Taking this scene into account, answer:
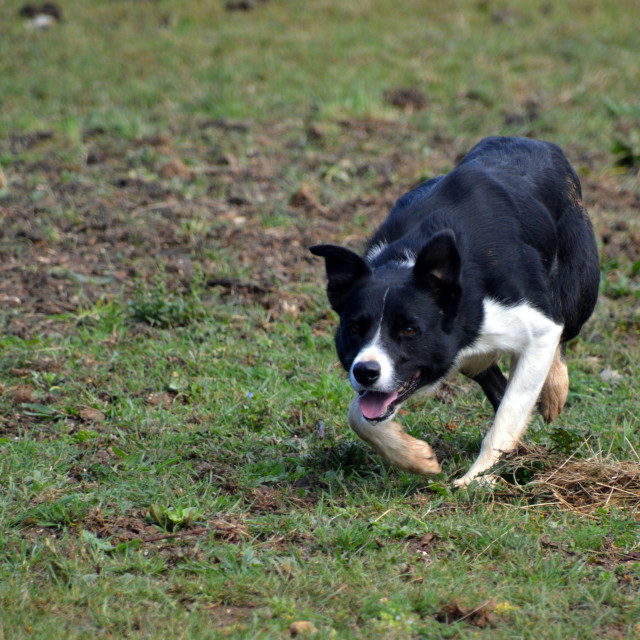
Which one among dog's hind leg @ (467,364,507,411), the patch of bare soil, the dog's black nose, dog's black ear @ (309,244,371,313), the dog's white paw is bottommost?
the dog's white paw

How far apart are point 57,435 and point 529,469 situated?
2.47m

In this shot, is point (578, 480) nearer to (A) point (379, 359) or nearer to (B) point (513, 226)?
(A) point (379, 359)

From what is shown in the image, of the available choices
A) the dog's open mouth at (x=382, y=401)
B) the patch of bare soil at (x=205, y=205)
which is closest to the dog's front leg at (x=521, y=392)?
the dog's open mouth at (x=382, y=401)

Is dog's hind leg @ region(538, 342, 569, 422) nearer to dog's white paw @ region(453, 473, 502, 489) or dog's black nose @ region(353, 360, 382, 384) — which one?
dog's white paw @ region(453, 473, 502, 489)

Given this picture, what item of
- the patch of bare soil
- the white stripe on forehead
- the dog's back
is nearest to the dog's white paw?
the white stripe on forehead

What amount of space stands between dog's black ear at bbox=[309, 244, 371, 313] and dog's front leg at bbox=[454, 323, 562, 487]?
94 cm

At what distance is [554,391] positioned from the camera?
5113mm

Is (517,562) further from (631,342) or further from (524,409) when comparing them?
(631,342)

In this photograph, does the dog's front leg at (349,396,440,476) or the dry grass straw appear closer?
the dry grass straw

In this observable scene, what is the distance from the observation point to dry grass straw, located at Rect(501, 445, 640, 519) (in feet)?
13.9

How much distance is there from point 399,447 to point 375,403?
0.78ft

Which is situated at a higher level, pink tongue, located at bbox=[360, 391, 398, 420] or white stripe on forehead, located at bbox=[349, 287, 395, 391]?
white stripe on forehead, located at bbox=[349, 287, 395, 391]

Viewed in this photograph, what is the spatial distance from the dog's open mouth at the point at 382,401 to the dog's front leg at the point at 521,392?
0.52 metres

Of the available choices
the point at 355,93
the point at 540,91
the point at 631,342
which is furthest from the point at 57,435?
the point at 540,91
